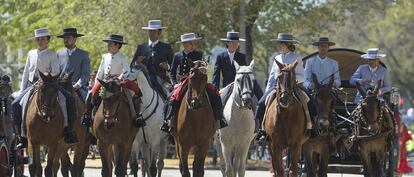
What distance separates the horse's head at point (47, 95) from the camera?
20875 millimetres

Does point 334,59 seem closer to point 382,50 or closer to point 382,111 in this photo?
point 382,111

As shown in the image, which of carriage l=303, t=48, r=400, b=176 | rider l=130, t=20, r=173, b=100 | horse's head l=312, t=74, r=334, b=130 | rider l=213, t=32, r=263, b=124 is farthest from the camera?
rider l=130, t=20, r=173, b=100

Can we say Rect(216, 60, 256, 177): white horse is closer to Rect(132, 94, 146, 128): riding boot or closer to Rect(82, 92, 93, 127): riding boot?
Rect(132, 94, 146, 128): riding boot

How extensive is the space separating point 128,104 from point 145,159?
193cm

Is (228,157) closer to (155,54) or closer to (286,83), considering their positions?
(286,83)

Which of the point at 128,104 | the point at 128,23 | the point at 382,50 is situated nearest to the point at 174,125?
the point at 128,104

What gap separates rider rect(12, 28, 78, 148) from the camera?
21.5 m

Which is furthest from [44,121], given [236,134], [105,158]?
[236,134]

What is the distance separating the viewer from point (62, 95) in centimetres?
2152

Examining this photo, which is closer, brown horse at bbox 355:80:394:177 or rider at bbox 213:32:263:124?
brown horse at bbox 355:80:394:177

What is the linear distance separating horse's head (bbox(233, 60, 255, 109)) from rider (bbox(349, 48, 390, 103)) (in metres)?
2.83

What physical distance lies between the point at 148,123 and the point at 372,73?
4.70m

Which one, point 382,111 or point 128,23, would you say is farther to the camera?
point 128,23

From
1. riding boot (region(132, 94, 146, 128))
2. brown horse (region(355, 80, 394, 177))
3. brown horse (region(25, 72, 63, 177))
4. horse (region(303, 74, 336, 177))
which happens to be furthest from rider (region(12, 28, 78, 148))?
brown horse (region(355, 80, 394, 177))
